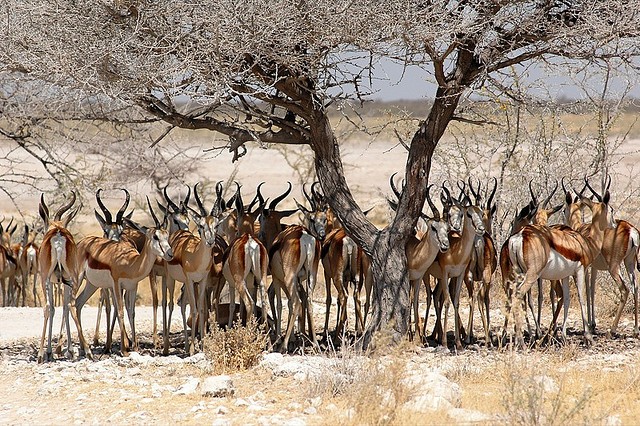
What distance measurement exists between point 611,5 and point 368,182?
3544 centimetres

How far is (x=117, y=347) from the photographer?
13.8 m

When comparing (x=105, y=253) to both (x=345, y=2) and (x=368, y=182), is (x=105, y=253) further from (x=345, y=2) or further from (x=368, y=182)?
(x=368, y=182)

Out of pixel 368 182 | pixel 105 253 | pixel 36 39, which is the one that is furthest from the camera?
pixel 368 182

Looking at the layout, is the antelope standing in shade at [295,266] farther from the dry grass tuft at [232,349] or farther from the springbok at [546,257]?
the springbok at [546,257]

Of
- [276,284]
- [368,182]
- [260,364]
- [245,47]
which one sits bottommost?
[260,364]

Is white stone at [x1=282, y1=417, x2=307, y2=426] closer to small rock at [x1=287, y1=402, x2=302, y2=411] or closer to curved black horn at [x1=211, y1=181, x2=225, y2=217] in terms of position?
small rock at [x1=287, y1=402, x2=302, y2=411]

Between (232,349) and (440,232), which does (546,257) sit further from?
(232,349)

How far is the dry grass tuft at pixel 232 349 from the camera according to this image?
10.5 metres

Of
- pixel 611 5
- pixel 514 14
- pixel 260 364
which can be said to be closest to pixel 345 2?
pixel 514 14

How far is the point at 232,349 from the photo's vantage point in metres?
10.6

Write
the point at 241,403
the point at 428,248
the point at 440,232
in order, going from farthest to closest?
the point at 428,248 → the point at 440,232 → the point at 241,403

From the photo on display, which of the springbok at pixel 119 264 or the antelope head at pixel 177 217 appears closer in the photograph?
the springbok at pixel 119 264

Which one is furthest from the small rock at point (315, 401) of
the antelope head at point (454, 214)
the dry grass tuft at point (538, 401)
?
the antelope head at point (454, 214)

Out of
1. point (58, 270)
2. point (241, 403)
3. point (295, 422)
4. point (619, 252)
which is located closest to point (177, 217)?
point (58, 270)
